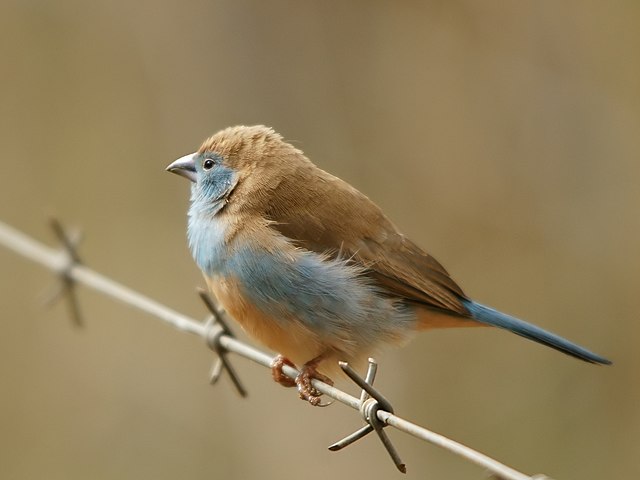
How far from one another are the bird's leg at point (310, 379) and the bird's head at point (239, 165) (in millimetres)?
657

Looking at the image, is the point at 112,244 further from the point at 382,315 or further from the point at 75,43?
the point at 382,315

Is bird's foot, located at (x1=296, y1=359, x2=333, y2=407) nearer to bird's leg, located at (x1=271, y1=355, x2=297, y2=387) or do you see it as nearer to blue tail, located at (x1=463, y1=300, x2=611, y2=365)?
bird's leg, located at (x1=271, y1=355, x2=297, y2=387)

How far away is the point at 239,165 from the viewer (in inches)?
155

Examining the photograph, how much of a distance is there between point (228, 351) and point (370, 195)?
3.09 metres

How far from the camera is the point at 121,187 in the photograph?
22.7ft

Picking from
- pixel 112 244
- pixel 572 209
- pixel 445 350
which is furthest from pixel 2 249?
pixel 572 209

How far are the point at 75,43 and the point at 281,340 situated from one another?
467 cm

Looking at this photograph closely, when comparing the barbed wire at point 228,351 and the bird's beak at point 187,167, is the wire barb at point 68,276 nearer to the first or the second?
the barbed wire at point 228,351

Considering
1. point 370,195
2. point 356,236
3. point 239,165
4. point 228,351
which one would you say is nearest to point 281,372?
point 228,351

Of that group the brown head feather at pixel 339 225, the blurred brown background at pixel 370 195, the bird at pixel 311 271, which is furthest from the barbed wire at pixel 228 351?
the blurred brown background at pixel 370 195

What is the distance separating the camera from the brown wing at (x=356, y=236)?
12.0 ft

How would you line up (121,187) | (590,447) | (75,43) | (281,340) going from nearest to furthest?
1. (281,340)
2. (590,447)
3. (121,187)
4. (75,43)

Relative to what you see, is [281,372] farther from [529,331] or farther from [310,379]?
[529,331]

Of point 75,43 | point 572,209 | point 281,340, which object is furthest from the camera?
point 75,43
